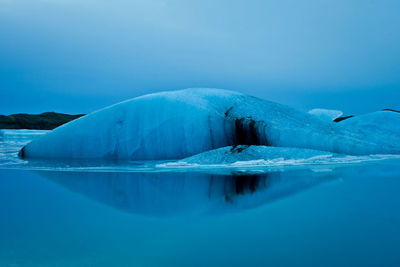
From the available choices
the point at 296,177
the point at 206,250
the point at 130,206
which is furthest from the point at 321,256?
the point at 296,177

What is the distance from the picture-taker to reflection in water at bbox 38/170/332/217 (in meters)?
1.95

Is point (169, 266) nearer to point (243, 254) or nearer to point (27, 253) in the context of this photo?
point (243, 254)

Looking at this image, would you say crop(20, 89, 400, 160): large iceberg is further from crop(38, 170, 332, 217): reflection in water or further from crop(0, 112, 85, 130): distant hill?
crop(0, 112, 85, 130): distant hill

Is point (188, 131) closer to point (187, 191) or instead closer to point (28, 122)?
point (187, 191)

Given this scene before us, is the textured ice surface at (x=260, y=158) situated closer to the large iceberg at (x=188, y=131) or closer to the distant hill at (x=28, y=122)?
the large iceberg at (x=188, y=131)

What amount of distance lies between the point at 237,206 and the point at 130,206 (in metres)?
0.70

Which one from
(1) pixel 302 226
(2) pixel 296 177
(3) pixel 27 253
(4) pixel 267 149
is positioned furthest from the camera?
(4) pixel 267 149

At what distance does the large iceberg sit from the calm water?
135 inches

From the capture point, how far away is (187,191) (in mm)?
2531

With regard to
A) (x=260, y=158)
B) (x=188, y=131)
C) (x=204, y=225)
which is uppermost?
(x=188, y=131)

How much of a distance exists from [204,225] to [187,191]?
967 millimetres

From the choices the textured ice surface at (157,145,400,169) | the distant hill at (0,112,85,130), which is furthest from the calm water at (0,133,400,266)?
the distant hill at (0,112,85,130)

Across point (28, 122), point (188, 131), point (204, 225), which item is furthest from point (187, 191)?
point (28, 122)

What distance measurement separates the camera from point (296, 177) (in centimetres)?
Result: 320
